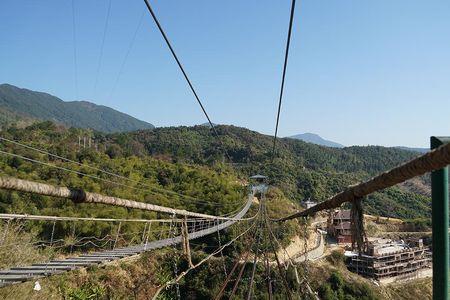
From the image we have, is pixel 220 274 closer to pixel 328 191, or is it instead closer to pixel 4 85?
pixel 328 191

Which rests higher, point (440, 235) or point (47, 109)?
point (47, 109)

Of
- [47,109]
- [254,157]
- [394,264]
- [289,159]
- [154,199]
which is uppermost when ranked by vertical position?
[47,109]

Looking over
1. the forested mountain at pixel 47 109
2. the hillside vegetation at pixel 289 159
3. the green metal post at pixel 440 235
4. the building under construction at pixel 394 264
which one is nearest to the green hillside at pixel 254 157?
the hillside vegetation at pixel 289 159

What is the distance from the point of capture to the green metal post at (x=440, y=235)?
2.92ft

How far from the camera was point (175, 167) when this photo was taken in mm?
28453

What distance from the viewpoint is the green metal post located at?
889 mm

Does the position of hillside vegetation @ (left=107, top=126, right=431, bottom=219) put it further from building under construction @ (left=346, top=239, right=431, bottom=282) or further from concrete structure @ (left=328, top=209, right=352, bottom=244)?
concrete structure @ (left=328, top=209, right=352, bottom=244)

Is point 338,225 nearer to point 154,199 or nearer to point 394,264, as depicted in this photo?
point 154,199

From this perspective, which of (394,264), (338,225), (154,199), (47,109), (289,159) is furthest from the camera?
(47,109)

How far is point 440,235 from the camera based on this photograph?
899mm

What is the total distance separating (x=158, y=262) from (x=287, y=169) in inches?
1150

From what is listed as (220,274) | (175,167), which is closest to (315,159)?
(175,167)

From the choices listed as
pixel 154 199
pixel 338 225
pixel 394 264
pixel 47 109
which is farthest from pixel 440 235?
pixel 47 109

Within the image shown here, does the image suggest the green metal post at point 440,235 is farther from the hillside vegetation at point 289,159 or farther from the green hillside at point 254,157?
the hillside vegetation at point 289,159
